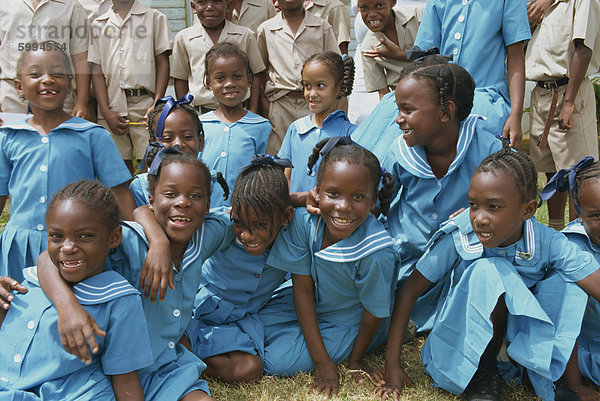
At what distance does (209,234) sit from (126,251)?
1.28ft

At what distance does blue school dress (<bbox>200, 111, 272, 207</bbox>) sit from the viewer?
340cm

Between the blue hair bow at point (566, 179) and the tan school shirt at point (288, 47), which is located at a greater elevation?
the tan school shirt at point (288, 47)

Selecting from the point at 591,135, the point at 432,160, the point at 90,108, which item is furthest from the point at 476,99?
the point at 90,108

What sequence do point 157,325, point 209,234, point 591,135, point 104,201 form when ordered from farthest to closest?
point 591,135, point 209,234, point 157,325, point 104,201

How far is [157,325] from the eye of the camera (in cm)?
232

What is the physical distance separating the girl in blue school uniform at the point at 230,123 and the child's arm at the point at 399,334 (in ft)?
4.02

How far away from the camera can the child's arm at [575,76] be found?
12.5 ft

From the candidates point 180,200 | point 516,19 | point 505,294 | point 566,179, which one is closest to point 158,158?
point 180,200

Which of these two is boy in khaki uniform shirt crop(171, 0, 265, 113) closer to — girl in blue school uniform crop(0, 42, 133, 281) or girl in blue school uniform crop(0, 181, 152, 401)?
girl in blue school uniform crop(0, 42, 133, 281)

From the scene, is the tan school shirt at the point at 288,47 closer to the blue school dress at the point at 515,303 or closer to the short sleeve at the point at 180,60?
the short sleeve at the point at 180,60

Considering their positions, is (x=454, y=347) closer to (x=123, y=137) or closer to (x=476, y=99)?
(x=476, y=99)

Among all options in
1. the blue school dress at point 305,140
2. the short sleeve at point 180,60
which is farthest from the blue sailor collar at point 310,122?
the short sleeve at point 180,60

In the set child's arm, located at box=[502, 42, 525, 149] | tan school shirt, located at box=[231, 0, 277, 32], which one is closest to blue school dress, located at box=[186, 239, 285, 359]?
child's arm, located at box=[502, 42, 525, 149]

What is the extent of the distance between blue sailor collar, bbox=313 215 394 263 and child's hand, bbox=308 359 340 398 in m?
0.46
